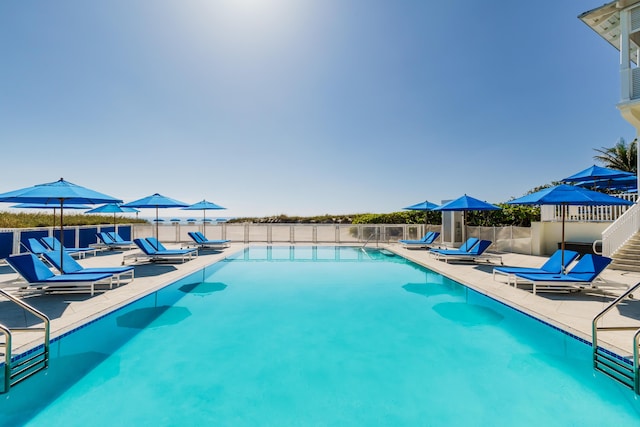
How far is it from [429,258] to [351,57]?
11.2 metres

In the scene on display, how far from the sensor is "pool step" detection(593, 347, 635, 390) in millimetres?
3115

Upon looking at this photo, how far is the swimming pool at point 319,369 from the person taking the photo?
3018 mm

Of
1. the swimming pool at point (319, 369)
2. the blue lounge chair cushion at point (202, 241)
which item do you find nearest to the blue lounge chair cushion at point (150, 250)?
the blue lounge chair cushion at point (202, 241)

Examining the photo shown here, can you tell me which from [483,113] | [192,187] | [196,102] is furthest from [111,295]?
[192,187]

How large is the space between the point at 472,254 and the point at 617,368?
24.3ft

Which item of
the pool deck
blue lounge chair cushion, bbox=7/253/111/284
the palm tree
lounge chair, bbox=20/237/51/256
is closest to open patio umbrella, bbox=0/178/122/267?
blue lounge chair cushion, bbox=7/253/111/284

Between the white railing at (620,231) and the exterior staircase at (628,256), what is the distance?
A: 0.45ft

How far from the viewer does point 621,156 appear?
70.9ft

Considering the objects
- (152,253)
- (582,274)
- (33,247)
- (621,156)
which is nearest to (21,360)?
(152,253)

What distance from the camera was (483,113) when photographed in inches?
691

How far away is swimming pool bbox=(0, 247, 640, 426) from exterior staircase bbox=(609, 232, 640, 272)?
5.80 m

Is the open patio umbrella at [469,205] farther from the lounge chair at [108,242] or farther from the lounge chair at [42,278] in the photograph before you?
the lounge chair at [108,242]

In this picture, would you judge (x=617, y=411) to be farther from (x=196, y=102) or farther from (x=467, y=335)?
(x=196, y=102)

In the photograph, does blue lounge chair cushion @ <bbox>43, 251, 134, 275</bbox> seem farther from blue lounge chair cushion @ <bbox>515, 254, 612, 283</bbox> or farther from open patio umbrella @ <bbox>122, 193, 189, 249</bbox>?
blue lounge chair cushion @ <bbox>515, 254, 612, 283</bbox>
